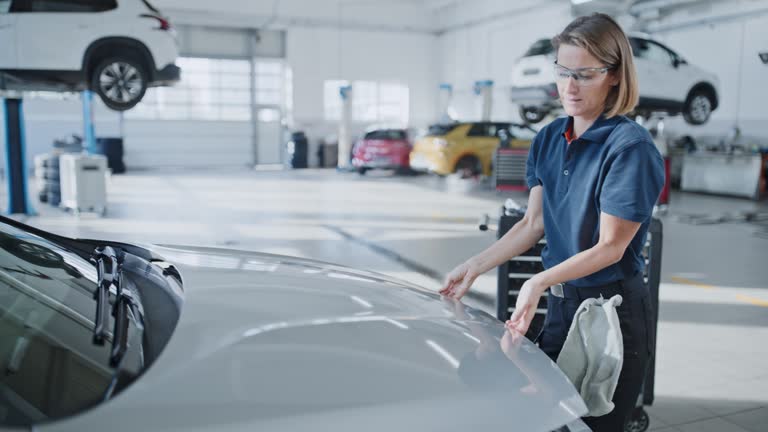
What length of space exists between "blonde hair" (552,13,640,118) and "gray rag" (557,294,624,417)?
485 millimetres

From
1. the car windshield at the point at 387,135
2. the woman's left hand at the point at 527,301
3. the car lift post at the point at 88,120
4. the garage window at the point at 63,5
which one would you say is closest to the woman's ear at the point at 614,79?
the woman's left hand at the point at 527,301

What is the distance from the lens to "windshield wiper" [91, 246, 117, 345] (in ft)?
4.05

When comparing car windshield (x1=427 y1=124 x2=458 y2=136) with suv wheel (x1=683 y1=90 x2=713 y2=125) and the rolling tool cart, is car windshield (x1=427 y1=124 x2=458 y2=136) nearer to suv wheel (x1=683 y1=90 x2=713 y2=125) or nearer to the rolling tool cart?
suv wheel (x1=683 y1=90 x2=713 y2=125)

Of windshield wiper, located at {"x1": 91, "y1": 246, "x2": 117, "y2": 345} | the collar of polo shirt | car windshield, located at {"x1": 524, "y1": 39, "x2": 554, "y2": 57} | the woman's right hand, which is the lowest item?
the woman's right hand

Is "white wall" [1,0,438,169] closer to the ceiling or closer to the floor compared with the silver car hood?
closer to the ceiling

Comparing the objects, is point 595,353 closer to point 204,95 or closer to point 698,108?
point 698,108

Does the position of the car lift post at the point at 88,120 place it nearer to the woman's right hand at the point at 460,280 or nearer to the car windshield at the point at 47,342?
the car windshield at the point at 47,342

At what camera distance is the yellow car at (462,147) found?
46.5ft

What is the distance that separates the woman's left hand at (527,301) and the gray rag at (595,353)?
11 cm

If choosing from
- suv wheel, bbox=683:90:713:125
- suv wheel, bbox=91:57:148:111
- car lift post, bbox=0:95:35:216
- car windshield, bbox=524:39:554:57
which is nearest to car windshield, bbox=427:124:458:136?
car windshield, bbox=524:39:554:57

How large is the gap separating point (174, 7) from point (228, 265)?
1954 cm

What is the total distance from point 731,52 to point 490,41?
8213 millimetres

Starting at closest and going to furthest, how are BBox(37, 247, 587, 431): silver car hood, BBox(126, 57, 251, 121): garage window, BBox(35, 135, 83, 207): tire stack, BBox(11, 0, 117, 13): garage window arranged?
BBox(37, 247, 587, 431): silver car hood
BBox(11, 0, 117, 13): garage window
BBox(35, 135, 83, 207): tire stack
BBox(126, 57, 251, 121): garage window

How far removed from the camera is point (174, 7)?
1928cm
